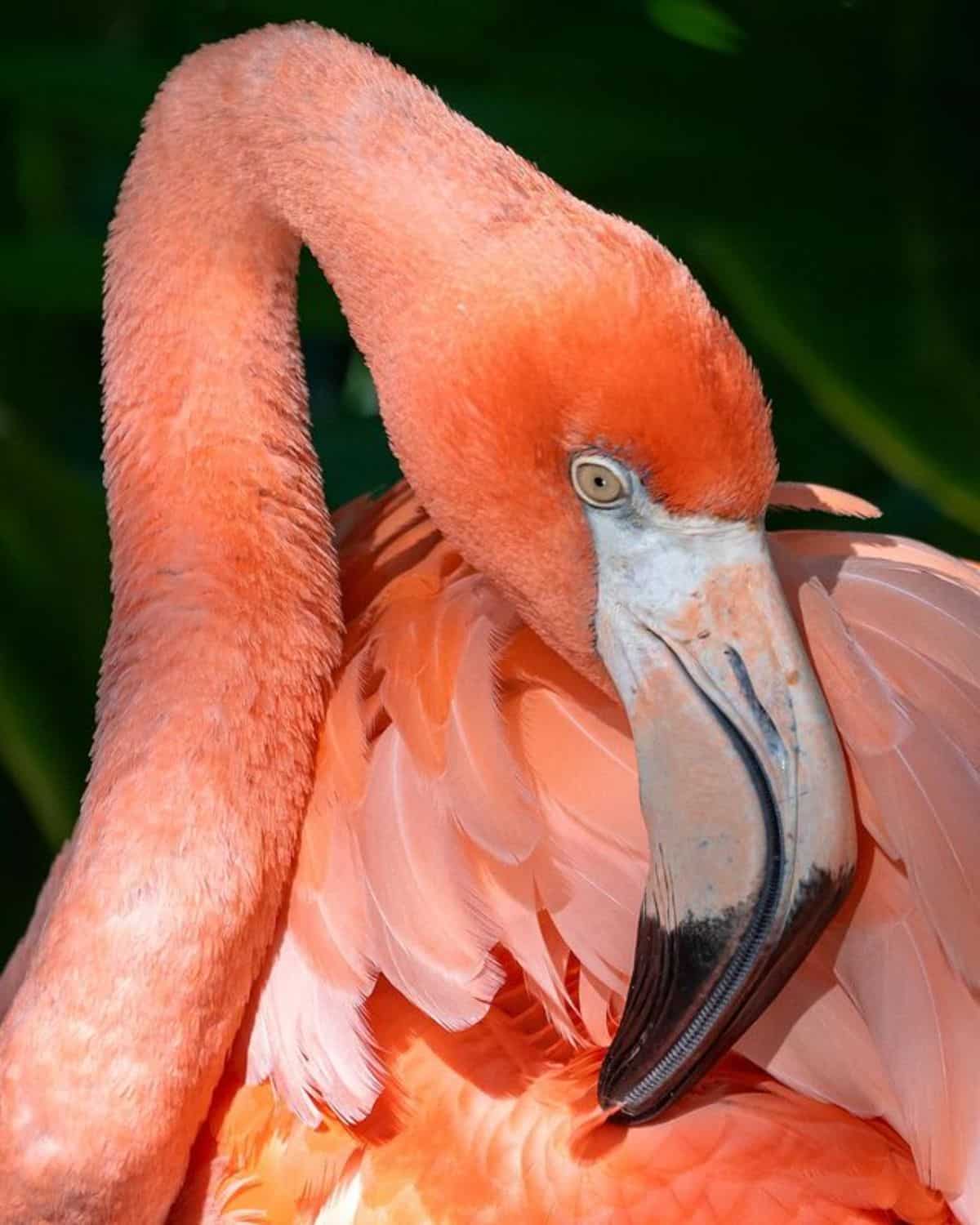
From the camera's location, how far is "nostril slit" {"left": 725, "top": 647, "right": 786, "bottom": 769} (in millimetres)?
1424

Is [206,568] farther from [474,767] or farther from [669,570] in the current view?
[669,570]

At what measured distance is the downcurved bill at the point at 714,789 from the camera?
4.63 feet

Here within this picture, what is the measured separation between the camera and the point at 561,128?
9.30 ft

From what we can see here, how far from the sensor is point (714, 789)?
142 centimetres

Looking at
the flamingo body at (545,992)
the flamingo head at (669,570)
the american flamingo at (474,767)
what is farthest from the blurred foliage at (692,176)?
the flamingo head at (669,570)

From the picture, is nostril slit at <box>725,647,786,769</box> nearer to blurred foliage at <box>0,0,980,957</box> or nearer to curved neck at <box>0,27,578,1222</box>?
curved neck at <box>0,27,578,1222</box>

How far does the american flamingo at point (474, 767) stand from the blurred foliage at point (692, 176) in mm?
1006

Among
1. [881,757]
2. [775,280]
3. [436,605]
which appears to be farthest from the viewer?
[775,280]

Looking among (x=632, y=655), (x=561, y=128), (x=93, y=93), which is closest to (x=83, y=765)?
(x=93, y=93)

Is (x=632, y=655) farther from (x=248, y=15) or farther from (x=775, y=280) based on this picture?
(x=248, y=15)

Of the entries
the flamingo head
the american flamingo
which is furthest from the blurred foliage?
the flamingo head

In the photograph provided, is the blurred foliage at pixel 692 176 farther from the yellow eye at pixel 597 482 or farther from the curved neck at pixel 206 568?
the yellow eye at pixel 597 482

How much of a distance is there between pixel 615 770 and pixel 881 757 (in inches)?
9.6

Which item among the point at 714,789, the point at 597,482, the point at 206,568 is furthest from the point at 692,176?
the point at 714,789
